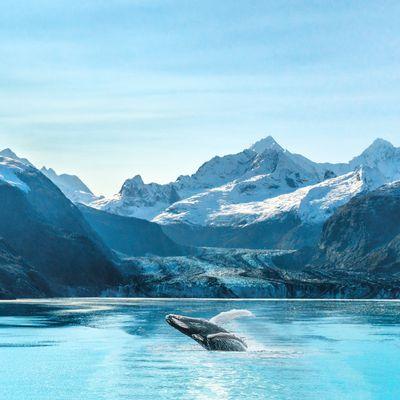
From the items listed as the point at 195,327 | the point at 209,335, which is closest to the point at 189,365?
the point at 209,335

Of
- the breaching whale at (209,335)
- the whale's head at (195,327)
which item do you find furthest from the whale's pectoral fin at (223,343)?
the whale's head at (195,327)

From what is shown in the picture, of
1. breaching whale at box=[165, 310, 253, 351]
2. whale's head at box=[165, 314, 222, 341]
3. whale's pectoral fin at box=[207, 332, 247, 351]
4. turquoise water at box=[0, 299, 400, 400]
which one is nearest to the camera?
turquoise water at box=[0, 299, 400, 400]

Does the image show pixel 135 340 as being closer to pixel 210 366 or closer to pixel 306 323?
pixel 210 366

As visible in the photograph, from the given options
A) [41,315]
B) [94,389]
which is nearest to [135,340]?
[94,389]

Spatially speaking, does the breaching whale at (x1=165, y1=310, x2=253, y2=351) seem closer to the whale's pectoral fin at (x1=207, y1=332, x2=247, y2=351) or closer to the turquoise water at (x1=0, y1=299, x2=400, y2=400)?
the whale's pectoral fin at (x1=207, y1=332, x2=247, y2=351)

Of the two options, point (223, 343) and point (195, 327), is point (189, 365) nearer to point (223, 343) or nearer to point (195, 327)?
point (223, 343)

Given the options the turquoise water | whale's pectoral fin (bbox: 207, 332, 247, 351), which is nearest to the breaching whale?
whale's pectoral fin (bbox: 207, 332, 247, 351)
